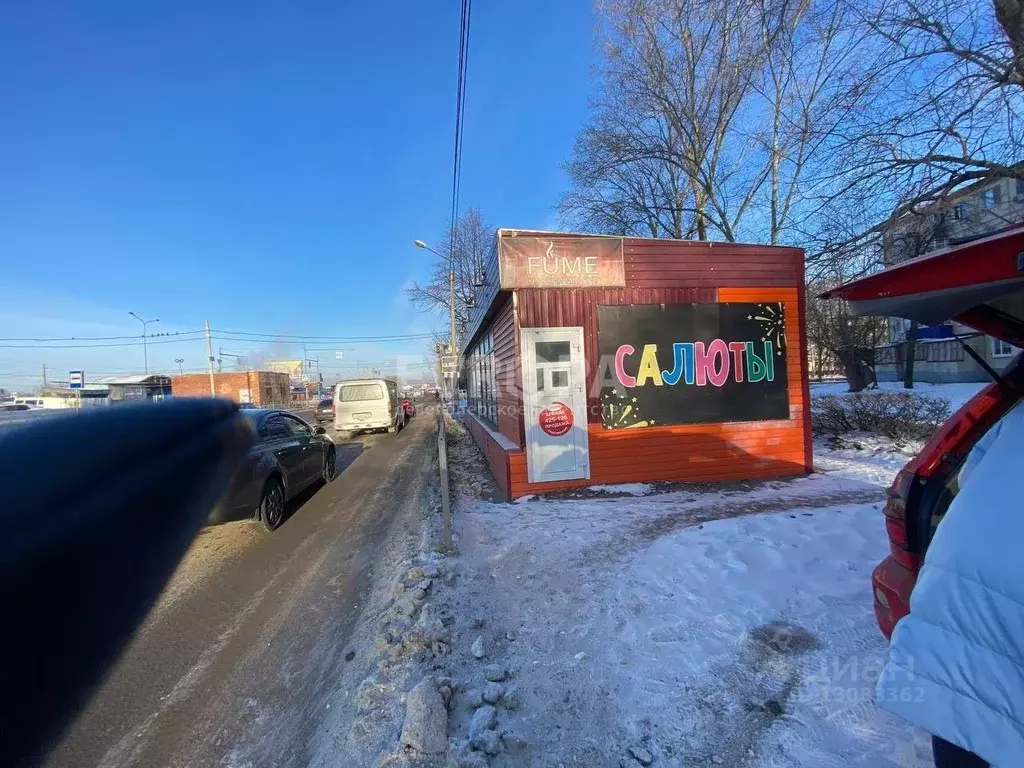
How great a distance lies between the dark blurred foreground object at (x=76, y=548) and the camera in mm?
1145

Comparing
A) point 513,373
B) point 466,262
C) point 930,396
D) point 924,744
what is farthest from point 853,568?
point 466,262

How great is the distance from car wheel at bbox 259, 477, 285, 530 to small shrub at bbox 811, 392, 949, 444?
10.4 meters

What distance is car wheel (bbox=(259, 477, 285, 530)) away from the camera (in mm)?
6395

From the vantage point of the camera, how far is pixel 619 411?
24.9 feet

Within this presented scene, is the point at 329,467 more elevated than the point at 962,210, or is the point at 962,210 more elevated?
the point at 962,210

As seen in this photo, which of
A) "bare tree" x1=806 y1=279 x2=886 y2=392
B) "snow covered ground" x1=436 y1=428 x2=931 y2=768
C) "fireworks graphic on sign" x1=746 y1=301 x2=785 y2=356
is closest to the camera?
"snow covered ground" x1=436 y1=428 x2=931 y2=768

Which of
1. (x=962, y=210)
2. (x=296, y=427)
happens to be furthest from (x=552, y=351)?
(x=962, y=210)

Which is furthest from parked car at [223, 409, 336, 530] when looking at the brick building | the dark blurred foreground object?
the brick building

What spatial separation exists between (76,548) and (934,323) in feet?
10.2

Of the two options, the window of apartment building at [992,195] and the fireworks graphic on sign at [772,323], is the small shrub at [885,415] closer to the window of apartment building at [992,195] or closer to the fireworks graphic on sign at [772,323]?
the fireworks graphic on sign at [772,323]

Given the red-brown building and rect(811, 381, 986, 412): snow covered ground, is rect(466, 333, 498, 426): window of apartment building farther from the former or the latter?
rect(811, 381, 986, 412): snow covered ground

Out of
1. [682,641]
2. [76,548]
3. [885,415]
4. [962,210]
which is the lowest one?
[682,641]

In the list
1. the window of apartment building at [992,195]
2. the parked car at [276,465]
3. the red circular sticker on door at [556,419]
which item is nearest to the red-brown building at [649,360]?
the red circular sticker on door at [556,419]

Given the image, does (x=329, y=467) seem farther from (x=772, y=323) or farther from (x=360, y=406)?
(x=360, y=406)
